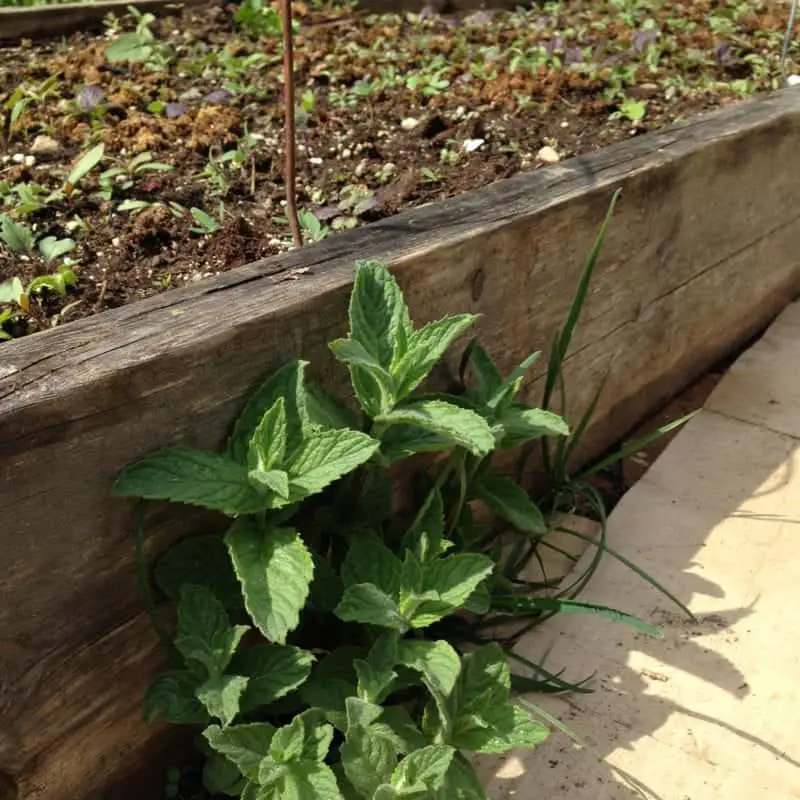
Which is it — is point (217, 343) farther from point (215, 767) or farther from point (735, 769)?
point (735, 769)

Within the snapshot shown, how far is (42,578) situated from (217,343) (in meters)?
0.37

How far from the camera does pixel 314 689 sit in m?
1.51

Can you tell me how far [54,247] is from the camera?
189 centimetres

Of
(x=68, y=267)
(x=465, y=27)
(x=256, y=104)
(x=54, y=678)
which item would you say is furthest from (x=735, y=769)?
(x=465, y=27)

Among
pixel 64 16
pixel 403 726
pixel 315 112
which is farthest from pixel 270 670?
pixel 64 16

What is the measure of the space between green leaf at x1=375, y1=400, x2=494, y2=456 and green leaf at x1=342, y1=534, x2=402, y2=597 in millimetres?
184

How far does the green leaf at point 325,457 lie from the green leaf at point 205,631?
0.65 ft

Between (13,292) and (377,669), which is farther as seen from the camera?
(13,292)

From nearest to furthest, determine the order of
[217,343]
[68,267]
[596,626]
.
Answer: [217,343] < [68,267] < [596,626]

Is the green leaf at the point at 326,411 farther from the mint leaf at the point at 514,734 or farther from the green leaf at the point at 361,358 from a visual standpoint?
the mint leaf at the point at 514,734

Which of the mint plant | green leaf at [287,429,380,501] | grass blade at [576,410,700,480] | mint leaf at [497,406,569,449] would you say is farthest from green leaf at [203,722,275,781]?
grass blade at [576,410,700,480]

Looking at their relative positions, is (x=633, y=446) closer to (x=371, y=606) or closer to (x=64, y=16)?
(x=371, y=606)

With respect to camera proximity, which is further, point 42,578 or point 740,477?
point 740,477

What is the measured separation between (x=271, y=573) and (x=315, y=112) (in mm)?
1602
